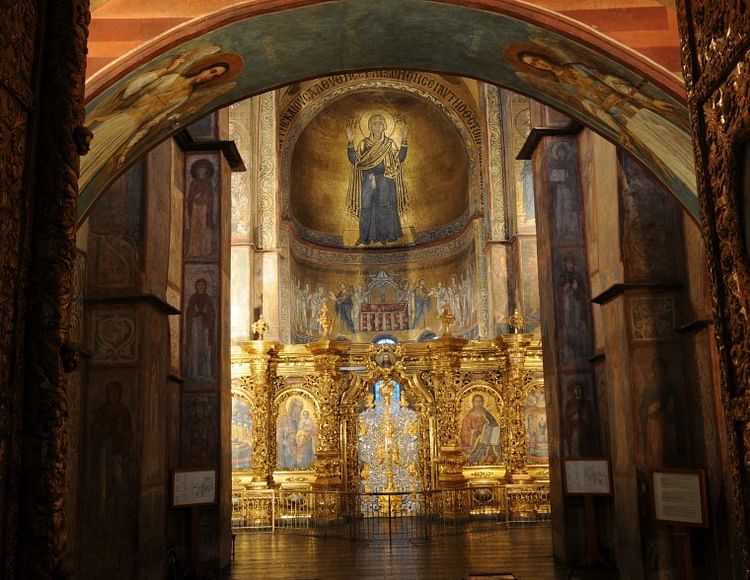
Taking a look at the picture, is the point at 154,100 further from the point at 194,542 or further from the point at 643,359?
the point at 643,359

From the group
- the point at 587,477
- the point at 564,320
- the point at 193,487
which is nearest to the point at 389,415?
the point at 564,320

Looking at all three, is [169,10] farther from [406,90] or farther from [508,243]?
[406,90]

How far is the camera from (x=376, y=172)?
2764 cm

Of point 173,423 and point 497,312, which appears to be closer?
point 173,423

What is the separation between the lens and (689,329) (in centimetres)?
990

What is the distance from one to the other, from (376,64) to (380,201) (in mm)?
17236

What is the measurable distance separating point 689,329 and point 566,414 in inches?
144

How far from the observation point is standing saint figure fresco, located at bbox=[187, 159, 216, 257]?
45.0ft

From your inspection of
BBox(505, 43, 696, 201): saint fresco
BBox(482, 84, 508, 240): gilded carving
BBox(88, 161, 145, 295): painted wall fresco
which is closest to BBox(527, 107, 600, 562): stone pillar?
BBox(505, 43, 696, 201): saint fresco

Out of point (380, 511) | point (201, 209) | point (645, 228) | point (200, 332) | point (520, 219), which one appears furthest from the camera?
point (520, 219)

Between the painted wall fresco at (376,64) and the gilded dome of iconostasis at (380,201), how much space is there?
14.7 metres

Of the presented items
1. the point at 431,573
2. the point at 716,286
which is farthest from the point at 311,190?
the point at 716,286

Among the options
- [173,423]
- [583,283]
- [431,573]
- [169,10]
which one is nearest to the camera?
[169,10]

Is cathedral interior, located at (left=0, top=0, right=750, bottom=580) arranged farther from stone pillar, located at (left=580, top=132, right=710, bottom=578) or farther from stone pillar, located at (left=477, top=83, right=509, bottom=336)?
stone pillar, located at (left=477, top=83, right=509, bottom=336)
